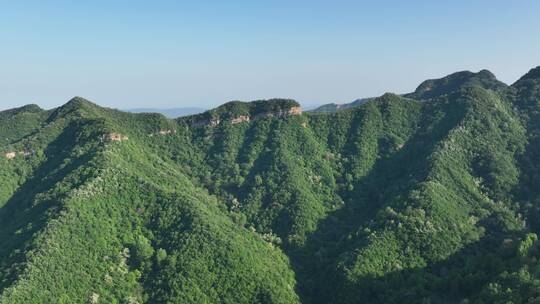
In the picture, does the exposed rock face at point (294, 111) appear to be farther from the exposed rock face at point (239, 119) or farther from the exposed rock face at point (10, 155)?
the exposed rock face at point (10, 155)

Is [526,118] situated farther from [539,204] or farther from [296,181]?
[296,181]

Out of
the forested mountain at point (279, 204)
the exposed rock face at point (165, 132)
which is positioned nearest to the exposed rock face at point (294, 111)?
the forested mountain at point (279, 204)

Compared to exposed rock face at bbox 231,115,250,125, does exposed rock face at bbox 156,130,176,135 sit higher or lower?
lower

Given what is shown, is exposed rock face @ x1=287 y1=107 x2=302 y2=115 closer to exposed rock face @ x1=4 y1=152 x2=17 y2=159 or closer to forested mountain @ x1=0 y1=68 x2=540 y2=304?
forested mountain @ x1=0 y1=68 x2=540 y2=304

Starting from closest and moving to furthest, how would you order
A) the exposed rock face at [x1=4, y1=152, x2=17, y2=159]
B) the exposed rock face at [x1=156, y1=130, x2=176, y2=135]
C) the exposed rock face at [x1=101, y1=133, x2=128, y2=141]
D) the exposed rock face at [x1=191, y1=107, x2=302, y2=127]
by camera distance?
the exposed rock face at [x1=101, y1=133, x2=128, y2=141] < the exposed rock face at [x1=4, y1=152, x2=17, y2=159] < the exposed rock face at [x1=156, y1=130, x2=176, y2=135] < the exposed rock face at [x1=191, y1=107, x2=302, y2=127]

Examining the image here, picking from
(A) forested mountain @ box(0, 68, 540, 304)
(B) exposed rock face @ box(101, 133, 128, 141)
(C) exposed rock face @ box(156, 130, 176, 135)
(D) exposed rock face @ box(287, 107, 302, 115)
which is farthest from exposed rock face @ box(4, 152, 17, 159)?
(D) exposed rock face @ box(287, 107, 302, 115)

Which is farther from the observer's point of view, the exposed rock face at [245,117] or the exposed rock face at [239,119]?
the exposed rock face at [239,119]

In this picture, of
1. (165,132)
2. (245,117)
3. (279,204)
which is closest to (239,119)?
(245,117)

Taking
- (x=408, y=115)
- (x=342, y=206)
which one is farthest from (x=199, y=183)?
(x=408, y=115)

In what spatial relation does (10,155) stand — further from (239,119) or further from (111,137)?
(239,119)
